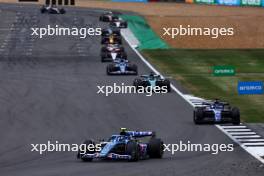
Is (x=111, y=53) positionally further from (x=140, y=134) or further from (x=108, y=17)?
(x=140, y=134)

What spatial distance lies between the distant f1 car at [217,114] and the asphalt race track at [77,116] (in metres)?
0.53

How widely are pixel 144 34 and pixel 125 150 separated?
58975mm

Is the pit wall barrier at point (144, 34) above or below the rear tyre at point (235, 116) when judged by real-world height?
below

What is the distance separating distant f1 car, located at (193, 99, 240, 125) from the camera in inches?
1678

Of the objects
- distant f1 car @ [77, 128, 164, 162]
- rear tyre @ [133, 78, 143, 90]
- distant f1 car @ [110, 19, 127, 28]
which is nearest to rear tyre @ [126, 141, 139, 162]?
distant f1 car @ [77, 128, 164, 162]

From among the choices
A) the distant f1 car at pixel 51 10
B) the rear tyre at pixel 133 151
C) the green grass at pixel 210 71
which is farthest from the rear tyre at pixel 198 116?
the distant f1 car at pixel 51 10

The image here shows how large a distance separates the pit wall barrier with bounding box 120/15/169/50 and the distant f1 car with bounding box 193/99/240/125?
41650mm

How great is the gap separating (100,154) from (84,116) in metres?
13.2

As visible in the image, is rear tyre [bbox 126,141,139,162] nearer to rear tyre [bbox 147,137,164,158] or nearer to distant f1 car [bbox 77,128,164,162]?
distant f1 car [bbox 77,128,164,162]

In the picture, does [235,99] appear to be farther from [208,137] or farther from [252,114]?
[208,137]

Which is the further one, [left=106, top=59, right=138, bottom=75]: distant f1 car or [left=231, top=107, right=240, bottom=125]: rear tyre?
[left=106, top=59, right=138, bottom=75]: distant f1 car

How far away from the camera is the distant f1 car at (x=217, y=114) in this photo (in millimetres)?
42625

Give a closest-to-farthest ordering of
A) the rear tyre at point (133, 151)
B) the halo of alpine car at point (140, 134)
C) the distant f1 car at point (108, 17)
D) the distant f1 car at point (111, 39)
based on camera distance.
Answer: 1. the rear tyre at point (133, 151)
2. the halo of alpine car at point (140, 134)
3. the distant f1 car at point (111, 39)
4. the distant f1 car at point (108, 17)

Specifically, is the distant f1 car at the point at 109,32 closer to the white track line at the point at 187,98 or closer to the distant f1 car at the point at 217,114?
the white track line at the point at 187,98
